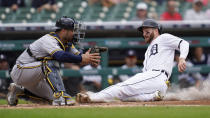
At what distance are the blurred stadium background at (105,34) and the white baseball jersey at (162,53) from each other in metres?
2.84

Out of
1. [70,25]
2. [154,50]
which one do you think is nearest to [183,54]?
[154,50]

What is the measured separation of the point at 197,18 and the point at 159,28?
3868 millimetres

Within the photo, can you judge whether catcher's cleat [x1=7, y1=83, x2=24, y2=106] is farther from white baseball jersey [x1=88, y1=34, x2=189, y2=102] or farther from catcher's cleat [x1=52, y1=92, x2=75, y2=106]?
white baseball jersey [x1=88, y1=34, x2=189, y2=102]

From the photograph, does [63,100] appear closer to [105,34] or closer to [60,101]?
[60,101]

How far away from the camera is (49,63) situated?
229 inches

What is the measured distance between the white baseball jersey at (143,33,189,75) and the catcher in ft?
2.98

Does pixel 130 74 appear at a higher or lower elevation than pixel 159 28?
lower

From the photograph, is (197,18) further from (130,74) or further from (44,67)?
(44,67)

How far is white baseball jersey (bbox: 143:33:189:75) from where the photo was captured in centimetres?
633

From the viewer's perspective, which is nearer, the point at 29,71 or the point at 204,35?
the point at 29,71

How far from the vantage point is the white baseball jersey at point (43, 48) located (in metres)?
5.78

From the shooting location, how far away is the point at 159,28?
6.77 m

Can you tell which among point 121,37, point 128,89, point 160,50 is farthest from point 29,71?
point 121,37

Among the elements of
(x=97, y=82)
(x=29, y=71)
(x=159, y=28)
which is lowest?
(x=97, y=82)
